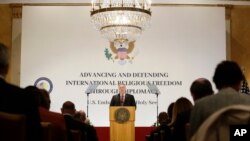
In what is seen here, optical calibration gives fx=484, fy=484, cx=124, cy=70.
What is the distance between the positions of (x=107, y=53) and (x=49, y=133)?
30.6 feet

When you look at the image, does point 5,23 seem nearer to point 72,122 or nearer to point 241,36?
point 241,36

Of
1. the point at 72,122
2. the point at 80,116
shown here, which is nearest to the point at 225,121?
the point at 72,122

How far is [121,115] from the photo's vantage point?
10.4 m

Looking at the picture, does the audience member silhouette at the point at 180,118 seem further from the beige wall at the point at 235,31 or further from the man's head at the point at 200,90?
the beige wall at the point at 235,31

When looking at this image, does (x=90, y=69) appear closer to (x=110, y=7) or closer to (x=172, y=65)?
(x=172, y=65)

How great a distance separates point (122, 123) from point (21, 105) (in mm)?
7758

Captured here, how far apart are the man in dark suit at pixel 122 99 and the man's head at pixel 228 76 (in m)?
8.63

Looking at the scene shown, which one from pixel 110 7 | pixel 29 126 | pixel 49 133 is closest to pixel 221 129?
pixel 29 126

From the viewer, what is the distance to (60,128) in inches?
160

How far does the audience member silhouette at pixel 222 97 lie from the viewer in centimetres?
261

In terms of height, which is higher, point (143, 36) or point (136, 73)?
point (143, 36)

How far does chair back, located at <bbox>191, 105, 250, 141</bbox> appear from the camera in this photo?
6.71 feet

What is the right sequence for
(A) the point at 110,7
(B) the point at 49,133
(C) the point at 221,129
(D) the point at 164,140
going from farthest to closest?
(A) the point at 110,7
(D) the point at 164,140
(B) the point at 49,133
(C) the point at 221,129

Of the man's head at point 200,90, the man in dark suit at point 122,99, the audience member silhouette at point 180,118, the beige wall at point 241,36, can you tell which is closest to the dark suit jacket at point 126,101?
the man in dark suit at point 122,99
